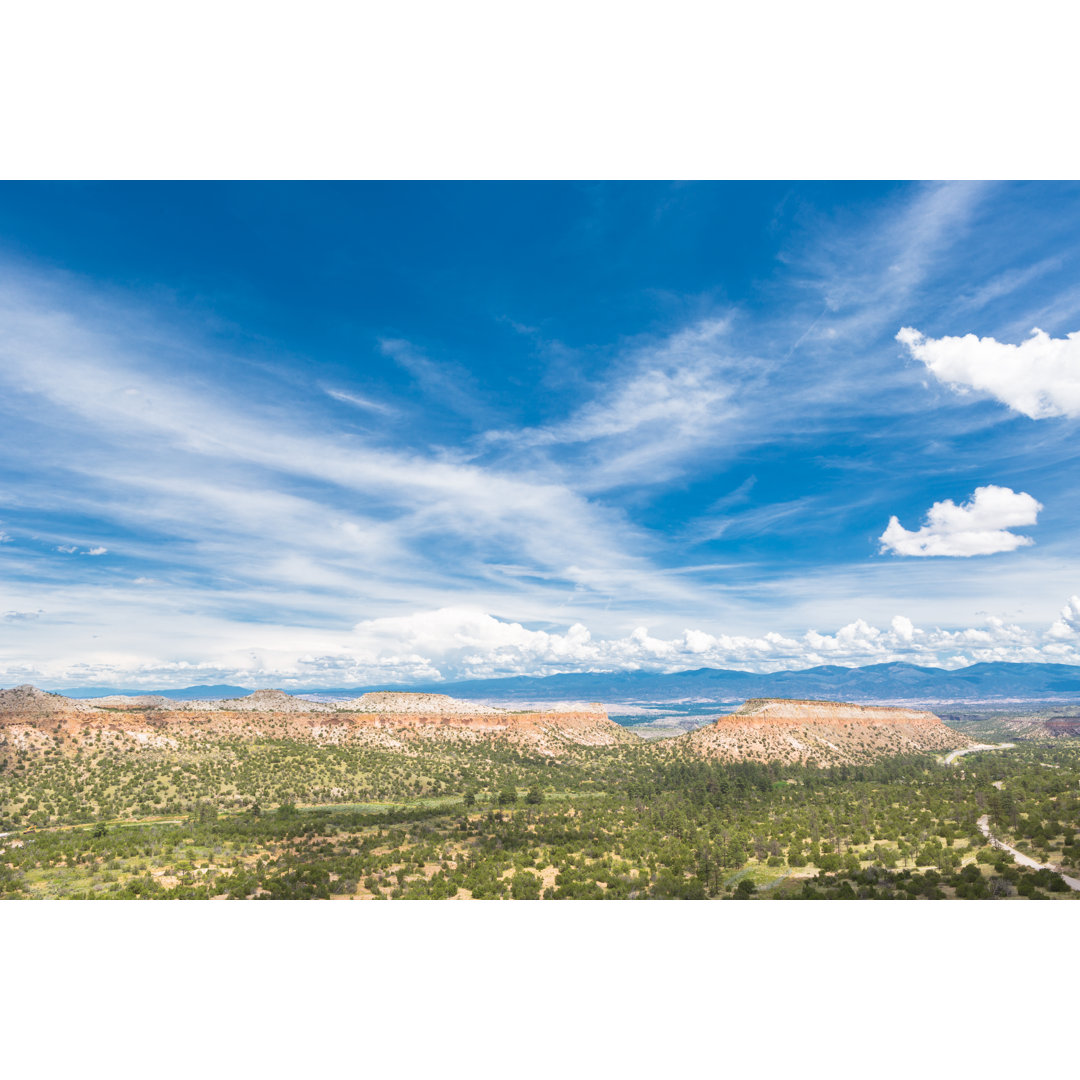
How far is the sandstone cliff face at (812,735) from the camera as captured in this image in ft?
321

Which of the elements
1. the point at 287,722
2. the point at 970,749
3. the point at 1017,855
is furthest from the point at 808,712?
the point at 1017,855

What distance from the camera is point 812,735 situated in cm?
10569

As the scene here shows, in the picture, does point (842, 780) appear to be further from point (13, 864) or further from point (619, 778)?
point (13, 864)

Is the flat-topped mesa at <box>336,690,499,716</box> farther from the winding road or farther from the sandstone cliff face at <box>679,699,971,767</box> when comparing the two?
the winding road

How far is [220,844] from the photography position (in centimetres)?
3666

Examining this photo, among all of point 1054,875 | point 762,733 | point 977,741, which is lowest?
point 977,741

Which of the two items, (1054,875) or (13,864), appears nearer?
(1054,875)

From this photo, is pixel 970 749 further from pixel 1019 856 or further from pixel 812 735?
pixel 1019 856

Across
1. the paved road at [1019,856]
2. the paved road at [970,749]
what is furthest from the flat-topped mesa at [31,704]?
the paved road at [970,749]

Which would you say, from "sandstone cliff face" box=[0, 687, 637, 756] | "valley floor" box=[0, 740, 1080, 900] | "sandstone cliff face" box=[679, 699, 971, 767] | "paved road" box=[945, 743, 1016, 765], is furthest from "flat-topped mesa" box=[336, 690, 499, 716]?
"paved road" box=[945, 743, 1016, 765]

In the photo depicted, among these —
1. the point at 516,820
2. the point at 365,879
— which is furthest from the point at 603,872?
the point at 516,820

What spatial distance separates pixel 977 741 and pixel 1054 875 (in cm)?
15745

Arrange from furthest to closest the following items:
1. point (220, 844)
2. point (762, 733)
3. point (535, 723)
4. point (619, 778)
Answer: point (535, 723), point (762, 733), point (619, 778), point (220, 844)

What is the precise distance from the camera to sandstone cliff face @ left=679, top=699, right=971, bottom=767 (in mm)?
97750
